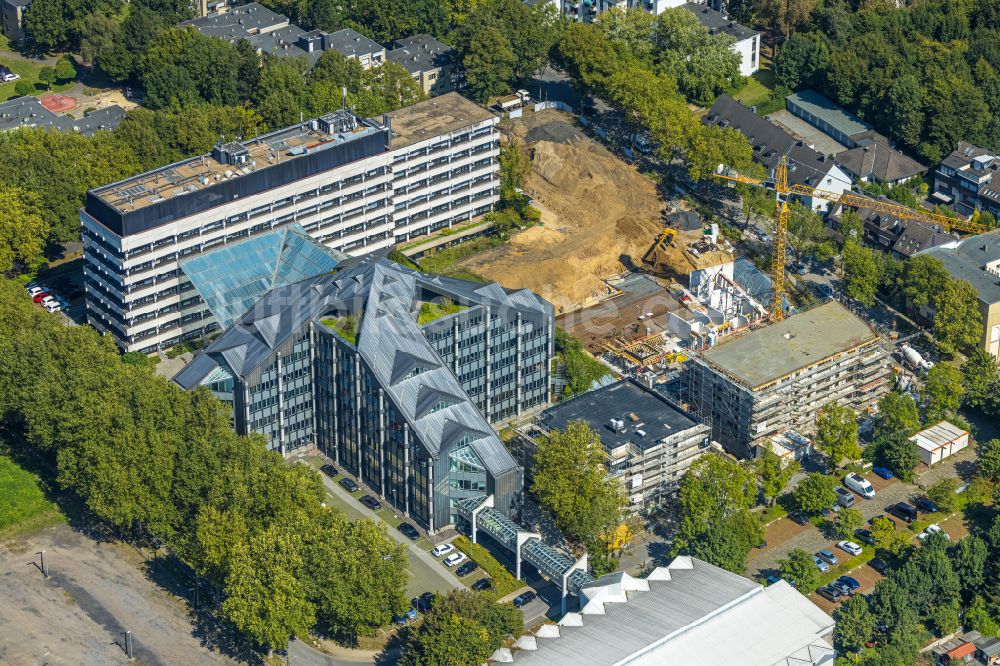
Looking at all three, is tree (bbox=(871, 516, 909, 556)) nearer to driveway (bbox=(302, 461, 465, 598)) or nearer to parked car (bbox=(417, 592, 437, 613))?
driveway (bbox=(302, 461, 465, 598))

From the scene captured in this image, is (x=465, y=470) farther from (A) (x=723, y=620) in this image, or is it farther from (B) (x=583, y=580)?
(A) (x=723, y=620)

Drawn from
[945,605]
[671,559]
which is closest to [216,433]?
[671,559]

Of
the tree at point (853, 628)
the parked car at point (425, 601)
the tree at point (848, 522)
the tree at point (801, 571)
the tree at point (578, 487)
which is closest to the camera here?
the tree at point (853, 628)

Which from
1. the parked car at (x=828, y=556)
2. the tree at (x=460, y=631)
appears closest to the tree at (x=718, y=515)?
the parked car at (x=828, y=556)

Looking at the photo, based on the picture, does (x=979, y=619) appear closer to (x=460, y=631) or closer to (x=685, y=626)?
(x=685, y=626)

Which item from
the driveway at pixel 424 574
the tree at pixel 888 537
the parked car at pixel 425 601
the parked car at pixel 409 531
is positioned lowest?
the driveway at pixel 424 574

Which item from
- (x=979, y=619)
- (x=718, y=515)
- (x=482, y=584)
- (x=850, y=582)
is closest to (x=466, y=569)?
(x=482, y=584)

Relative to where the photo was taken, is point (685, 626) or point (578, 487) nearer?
point (685, 626)

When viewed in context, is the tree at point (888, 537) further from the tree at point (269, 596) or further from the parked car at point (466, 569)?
the tree at point (269, 596)
